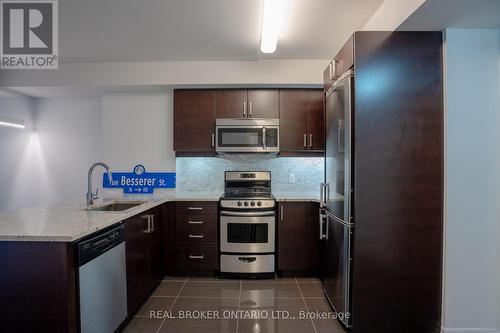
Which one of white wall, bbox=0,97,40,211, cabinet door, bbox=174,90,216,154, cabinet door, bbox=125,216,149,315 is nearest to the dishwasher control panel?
cabinet door, bbox=125,216,149,315

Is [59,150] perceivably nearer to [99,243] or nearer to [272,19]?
[99,243]

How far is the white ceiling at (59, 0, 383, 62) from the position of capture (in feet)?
6.55

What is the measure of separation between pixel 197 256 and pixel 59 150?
2.70m

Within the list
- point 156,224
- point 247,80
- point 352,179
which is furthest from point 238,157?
point 352,179

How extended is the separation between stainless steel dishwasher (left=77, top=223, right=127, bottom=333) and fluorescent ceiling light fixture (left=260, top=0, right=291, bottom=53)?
1.87 meters

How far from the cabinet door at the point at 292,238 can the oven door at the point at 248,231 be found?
11 cm

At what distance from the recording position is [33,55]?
274 centimetres

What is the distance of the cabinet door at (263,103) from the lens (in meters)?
3.14

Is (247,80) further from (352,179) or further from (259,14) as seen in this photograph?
(352,179)

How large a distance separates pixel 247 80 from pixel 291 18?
0.98 meters

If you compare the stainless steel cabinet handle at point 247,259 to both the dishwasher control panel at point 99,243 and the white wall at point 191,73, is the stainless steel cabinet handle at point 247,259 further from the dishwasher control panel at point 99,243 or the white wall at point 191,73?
the white wall at point 191,73

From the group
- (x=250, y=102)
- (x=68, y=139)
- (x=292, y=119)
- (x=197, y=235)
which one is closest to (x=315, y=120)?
(x=292, y=119)

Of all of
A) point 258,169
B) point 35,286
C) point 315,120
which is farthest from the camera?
point 258,169

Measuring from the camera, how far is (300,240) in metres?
2.86
